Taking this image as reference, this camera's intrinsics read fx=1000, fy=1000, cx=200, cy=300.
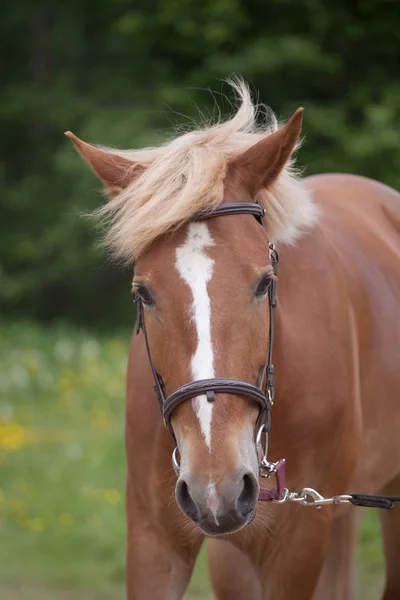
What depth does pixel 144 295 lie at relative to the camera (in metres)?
2.75

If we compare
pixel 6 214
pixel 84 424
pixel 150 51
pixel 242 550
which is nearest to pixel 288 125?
pixel 242 550

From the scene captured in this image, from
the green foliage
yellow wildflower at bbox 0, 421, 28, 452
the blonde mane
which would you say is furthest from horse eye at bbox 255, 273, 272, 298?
the green foliage

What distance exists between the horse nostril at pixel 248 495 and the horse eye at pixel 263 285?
0.51 metres

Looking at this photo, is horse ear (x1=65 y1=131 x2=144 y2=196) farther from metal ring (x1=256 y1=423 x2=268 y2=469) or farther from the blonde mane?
metal ring (x1=256 y1=423 x2=268 y2=469)

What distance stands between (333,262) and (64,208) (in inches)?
583

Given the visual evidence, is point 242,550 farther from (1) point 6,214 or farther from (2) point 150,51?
(1) point 6,214

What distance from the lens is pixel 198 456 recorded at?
247cm

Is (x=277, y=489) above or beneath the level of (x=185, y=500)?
above

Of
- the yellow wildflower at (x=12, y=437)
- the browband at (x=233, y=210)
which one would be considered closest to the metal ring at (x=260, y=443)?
the browband at (x=233, y=210)

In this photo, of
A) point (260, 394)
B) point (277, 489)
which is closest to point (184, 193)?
point (260, 394)

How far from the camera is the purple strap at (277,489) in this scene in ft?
9.69

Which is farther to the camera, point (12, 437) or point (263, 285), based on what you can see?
point (12, 437)

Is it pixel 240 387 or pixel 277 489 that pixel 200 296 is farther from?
pixel 277 489

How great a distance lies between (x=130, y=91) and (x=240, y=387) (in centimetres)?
1653
